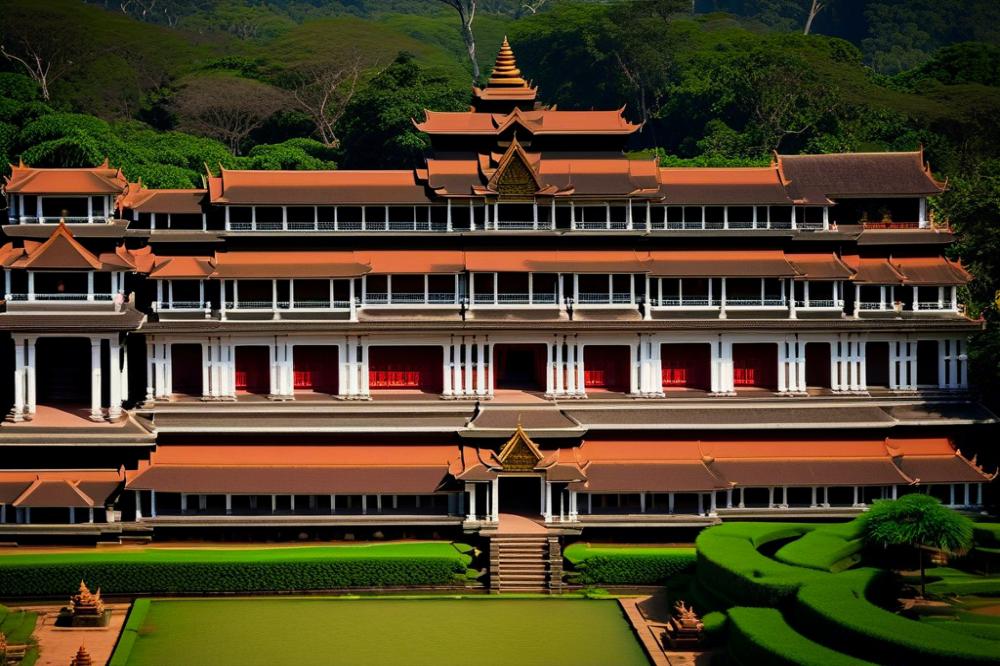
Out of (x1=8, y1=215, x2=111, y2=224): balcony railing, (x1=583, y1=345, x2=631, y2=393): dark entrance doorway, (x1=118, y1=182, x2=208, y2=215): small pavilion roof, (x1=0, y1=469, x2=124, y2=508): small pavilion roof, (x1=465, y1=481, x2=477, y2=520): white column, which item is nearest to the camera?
(x1=0, y1=469, x2=124, y2=508): small pavilion roof

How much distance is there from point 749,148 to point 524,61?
32.1 meters

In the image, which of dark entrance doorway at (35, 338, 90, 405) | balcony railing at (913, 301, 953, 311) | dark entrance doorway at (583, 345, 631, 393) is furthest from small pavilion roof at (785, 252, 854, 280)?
dark entrance doorway at (35, 338, 90, 405)

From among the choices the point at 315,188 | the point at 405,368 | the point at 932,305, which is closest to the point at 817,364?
the point at 932,305

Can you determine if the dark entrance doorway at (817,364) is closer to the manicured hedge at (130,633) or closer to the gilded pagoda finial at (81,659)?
the manicured hedge at (130,633)

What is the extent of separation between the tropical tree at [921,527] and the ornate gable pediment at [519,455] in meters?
9.16

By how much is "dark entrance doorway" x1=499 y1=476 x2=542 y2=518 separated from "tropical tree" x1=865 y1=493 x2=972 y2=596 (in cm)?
986

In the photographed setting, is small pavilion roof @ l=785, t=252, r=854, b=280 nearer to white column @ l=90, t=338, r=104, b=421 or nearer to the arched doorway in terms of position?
the arched doorway

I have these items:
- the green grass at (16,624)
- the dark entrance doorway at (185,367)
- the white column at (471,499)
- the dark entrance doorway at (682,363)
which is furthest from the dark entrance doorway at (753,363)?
the green grass at (16,624)

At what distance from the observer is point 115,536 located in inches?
1916

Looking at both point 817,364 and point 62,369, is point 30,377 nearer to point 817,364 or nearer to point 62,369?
point 62,369

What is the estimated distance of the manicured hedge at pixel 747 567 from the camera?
41.6 meters

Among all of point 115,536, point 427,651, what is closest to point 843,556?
point 427,651

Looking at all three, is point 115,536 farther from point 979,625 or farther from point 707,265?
point 979,625

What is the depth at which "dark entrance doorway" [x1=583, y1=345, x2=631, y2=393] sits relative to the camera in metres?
53.7
